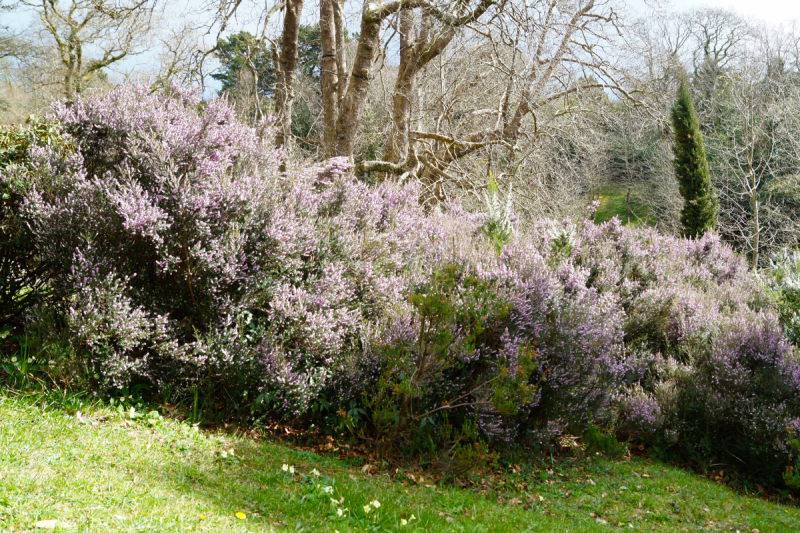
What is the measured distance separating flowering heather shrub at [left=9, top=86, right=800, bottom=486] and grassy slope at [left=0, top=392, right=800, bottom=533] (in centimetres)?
50

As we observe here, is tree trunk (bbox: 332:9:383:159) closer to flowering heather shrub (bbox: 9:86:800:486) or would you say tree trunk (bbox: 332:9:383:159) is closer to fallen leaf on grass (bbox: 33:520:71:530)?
flowering heather shrub (bbox: 9:86:800:486)

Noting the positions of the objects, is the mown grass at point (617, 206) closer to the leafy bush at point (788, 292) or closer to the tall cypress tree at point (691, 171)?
the tall cypress tree at point (691, 171)

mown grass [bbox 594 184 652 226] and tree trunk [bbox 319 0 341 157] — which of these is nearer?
tree trunk [bbox 319 0 341 157]

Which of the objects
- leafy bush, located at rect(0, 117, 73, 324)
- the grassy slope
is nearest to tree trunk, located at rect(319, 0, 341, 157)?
leafy bush, located at rect(0, 117, 73, 324)

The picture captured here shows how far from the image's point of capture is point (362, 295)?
528 centimetres

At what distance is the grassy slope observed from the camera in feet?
9.27

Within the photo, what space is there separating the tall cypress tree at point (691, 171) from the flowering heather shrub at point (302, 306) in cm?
1735

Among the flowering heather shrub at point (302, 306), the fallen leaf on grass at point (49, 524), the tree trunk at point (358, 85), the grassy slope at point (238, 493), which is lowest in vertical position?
the grassy slope at point (238, 493)

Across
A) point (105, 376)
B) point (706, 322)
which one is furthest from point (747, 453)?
Answer: point (105, 376)

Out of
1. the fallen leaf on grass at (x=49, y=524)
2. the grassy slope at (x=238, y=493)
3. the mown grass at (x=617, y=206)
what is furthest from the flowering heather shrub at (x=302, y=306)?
the mown grass at (x=617, y=206)

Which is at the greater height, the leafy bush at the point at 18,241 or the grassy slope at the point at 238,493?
the leafy bush at the point at 18,241

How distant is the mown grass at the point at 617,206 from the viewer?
104 feet

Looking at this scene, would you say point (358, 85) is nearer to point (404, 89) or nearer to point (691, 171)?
point (404, 89)

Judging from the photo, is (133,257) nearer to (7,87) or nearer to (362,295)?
(362,295)
